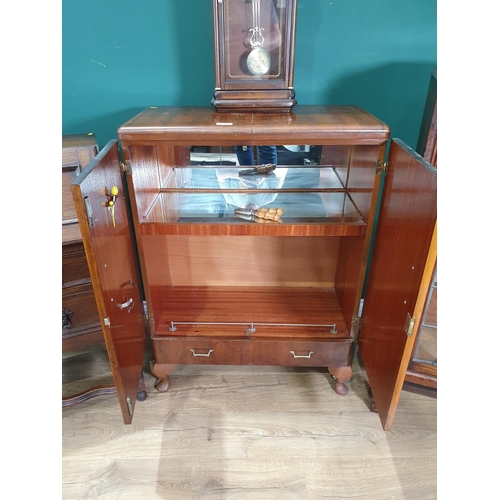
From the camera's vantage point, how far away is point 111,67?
1279mm

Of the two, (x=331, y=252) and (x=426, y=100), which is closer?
(x=426, y=100)

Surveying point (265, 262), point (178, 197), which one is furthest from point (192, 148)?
point (265, 262)

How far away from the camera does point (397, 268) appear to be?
3.45ft

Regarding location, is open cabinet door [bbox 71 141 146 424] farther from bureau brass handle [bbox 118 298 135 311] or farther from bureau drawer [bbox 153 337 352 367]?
bureau drawer [bbox 153 337 352 367]

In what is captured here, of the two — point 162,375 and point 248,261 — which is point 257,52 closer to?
point 248,261

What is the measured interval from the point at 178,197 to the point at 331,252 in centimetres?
64

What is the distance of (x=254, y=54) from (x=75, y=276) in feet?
2.94

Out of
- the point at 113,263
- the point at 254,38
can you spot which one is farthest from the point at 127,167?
the point at 254,38

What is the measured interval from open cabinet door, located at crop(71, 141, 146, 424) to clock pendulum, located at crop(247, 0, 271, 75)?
1.42ft

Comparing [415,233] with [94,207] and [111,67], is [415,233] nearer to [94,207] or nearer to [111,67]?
[94,207]

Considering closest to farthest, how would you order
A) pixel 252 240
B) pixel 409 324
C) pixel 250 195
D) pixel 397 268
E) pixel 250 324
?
pixel 409 324, pixel 397 268, pixel 250 195, pixel 250 324, pixel 252 240

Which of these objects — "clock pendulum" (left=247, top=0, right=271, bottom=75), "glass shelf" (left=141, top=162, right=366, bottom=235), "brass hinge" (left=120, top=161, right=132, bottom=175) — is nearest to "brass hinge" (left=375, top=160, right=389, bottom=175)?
"glass shelf" (left=141, top=162, right=366, bottom=235)

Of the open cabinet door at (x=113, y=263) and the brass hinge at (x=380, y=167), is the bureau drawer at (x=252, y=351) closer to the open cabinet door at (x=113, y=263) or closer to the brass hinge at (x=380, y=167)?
the open cabinet door at (x=113, y=263)

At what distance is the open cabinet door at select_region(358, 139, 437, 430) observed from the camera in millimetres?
882
